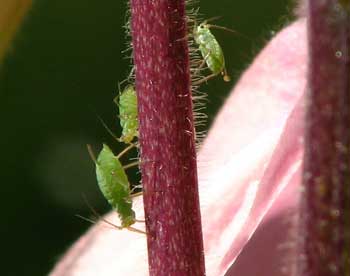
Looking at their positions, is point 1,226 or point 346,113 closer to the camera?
point 346,113

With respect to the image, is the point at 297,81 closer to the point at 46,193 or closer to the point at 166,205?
the point at 166,205

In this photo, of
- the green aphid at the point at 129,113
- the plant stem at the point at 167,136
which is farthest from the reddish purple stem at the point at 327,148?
the green aphid at the point at 129,113

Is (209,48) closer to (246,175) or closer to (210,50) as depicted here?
(210,50)

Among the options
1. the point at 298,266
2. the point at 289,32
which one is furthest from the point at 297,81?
the point at 298,266

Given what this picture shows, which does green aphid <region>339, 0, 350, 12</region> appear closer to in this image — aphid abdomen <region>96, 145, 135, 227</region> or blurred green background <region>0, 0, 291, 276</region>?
aphid abdomen <region>96, 145, 135, 227</region>

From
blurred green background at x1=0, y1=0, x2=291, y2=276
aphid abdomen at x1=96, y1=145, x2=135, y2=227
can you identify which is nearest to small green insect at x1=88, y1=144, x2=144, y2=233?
aphid abdomen at x1=96, y1=145, x2=135, y2=227

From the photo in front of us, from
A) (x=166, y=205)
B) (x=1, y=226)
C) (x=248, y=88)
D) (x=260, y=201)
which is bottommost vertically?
(x=1, y=226)

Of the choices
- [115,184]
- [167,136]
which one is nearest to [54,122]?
[115,184]
